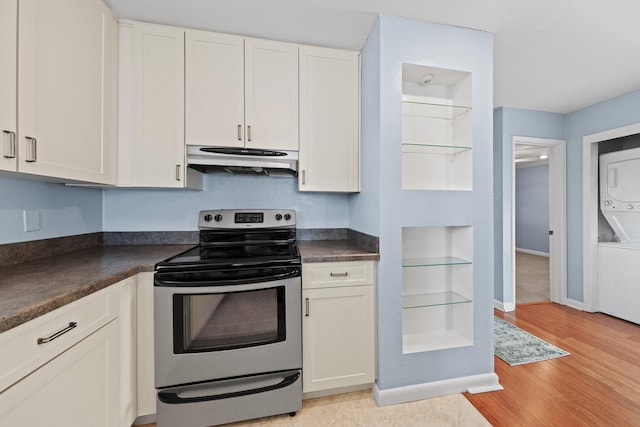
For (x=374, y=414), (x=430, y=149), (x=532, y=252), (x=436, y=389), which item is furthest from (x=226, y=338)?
(x=532, y=252)

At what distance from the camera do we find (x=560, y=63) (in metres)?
2.29

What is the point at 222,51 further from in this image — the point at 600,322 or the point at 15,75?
the point at 600,322

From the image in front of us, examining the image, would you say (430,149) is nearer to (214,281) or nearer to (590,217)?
(214,281)

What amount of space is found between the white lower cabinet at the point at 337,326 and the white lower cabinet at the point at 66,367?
977mm

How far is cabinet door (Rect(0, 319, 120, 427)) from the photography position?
2.73ft

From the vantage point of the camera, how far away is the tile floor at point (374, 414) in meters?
1.57

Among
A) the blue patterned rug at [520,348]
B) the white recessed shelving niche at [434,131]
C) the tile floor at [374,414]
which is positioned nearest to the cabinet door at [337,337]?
the tile floor at [374,414]

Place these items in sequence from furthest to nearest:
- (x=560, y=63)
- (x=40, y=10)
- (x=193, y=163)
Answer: (x=560, y=63) < (x=193, y=163) < (x=40, y=10)

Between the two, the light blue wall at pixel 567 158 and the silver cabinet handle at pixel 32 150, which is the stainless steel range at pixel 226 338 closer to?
the silver cabinet handle at pixel 32 150

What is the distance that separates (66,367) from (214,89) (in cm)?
169

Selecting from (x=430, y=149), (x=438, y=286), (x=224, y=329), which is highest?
(x=430, y=149)

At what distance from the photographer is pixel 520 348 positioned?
2.38 metres

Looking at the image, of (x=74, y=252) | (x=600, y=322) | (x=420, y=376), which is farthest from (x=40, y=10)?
(x=600, y=322)

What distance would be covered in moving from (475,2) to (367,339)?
218cm
